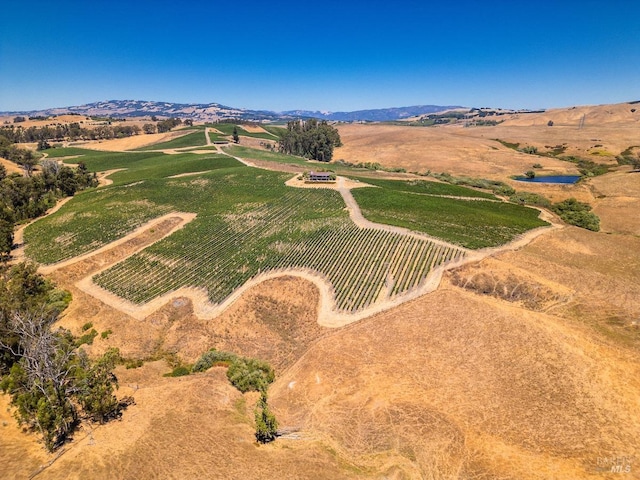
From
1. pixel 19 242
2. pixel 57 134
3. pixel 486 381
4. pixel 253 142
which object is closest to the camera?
pixel 486 381

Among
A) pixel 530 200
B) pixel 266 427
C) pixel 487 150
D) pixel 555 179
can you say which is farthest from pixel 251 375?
pixel 487 150

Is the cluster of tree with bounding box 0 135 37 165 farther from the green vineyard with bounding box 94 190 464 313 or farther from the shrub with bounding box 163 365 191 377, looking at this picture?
the shrub with bounding box 163 365 191 377

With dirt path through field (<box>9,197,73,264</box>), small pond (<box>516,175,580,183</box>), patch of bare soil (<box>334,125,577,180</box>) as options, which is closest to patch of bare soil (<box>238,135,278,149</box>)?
patch of bare soil (<box>334,125,577,180</box>)

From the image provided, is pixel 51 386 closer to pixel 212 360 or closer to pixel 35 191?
pixel 212 360

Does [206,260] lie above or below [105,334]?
above

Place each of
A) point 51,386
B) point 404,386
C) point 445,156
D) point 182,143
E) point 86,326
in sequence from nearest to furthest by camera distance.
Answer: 1. point 51,386
2. point 404,386
3. point 86,326
4. point 445,156
5. point 182,143

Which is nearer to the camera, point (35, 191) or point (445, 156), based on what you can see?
point (35, 191)

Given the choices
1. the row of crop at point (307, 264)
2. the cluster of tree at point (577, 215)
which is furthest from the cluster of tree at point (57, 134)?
the cluster of tree at point (577, 215)
